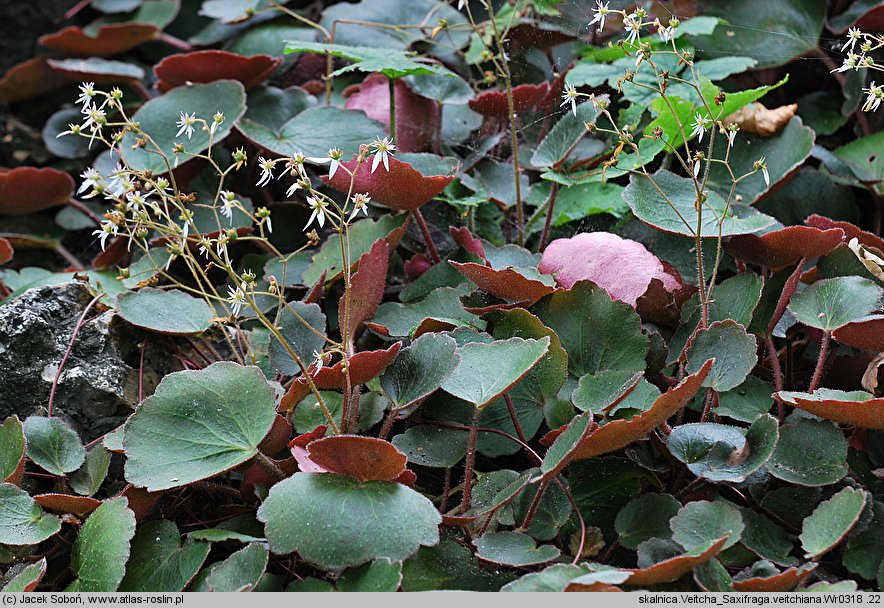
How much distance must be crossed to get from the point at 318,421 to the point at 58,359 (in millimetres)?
303

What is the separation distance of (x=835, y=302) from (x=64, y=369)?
2.65 feet

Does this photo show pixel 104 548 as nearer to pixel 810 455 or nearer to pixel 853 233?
pixel 810 455

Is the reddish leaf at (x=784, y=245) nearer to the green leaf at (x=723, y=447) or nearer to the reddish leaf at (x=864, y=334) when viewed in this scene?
the reddish leaf at (x=864, y=334)

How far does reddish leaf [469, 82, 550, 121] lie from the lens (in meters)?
1.09

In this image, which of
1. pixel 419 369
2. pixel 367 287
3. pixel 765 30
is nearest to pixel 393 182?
pixel 367 287

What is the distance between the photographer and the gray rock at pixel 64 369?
0.84m

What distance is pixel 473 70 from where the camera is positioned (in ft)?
4.63

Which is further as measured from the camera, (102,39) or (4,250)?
(102,39)

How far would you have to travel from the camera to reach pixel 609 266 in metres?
0.87

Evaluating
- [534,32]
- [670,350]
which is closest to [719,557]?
[670,350]

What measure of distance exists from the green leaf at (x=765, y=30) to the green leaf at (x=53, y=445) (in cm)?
108

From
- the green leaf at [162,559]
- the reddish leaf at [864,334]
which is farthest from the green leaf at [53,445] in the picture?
the reddish leaf at [864,334]

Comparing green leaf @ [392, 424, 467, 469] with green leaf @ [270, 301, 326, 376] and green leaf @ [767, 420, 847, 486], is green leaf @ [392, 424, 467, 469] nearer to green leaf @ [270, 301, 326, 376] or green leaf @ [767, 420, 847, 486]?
green leaf @ [270, 301, 326, 376]

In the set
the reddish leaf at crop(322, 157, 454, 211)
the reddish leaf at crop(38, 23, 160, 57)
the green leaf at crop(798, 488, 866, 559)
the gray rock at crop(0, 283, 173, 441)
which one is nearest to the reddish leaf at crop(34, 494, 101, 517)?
the gray rock at crop(0, 283, 173, 441)
